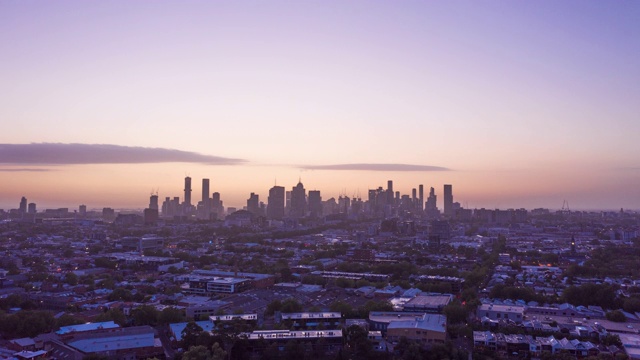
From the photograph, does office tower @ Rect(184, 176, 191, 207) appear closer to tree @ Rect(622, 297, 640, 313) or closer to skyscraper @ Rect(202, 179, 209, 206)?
skyscraper @ Rect(202, 179, 209, 206)

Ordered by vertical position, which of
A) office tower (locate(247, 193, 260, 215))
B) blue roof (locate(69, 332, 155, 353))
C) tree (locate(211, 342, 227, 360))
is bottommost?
office tower (locate(247, 193, 260, 215))

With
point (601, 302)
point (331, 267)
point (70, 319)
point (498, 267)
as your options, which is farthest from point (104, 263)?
point (601, 302)

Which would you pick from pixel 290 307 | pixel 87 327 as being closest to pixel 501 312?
pixel 290 307

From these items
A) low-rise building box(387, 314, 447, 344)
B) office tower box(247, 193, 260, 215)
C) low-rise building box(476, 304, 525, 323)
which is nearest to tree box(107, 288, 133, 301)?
low-rise building box(387, 314, 447, 344)

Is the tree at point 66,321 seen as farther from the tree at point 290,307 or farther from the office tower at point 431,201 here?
the office tower at point 431,201

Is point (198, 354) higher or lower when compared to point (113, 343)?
higher

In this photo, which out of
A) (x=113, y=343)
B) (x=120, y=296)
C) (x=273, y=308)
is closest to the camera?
(x=113, y=343)

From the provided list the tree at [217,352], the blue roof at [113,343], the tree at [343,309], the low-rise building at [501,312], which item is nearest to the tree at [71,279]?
the blue roof at [113,343]

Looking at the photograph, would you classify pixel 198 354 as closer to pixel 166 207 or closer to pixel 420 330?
pixel 420 330
